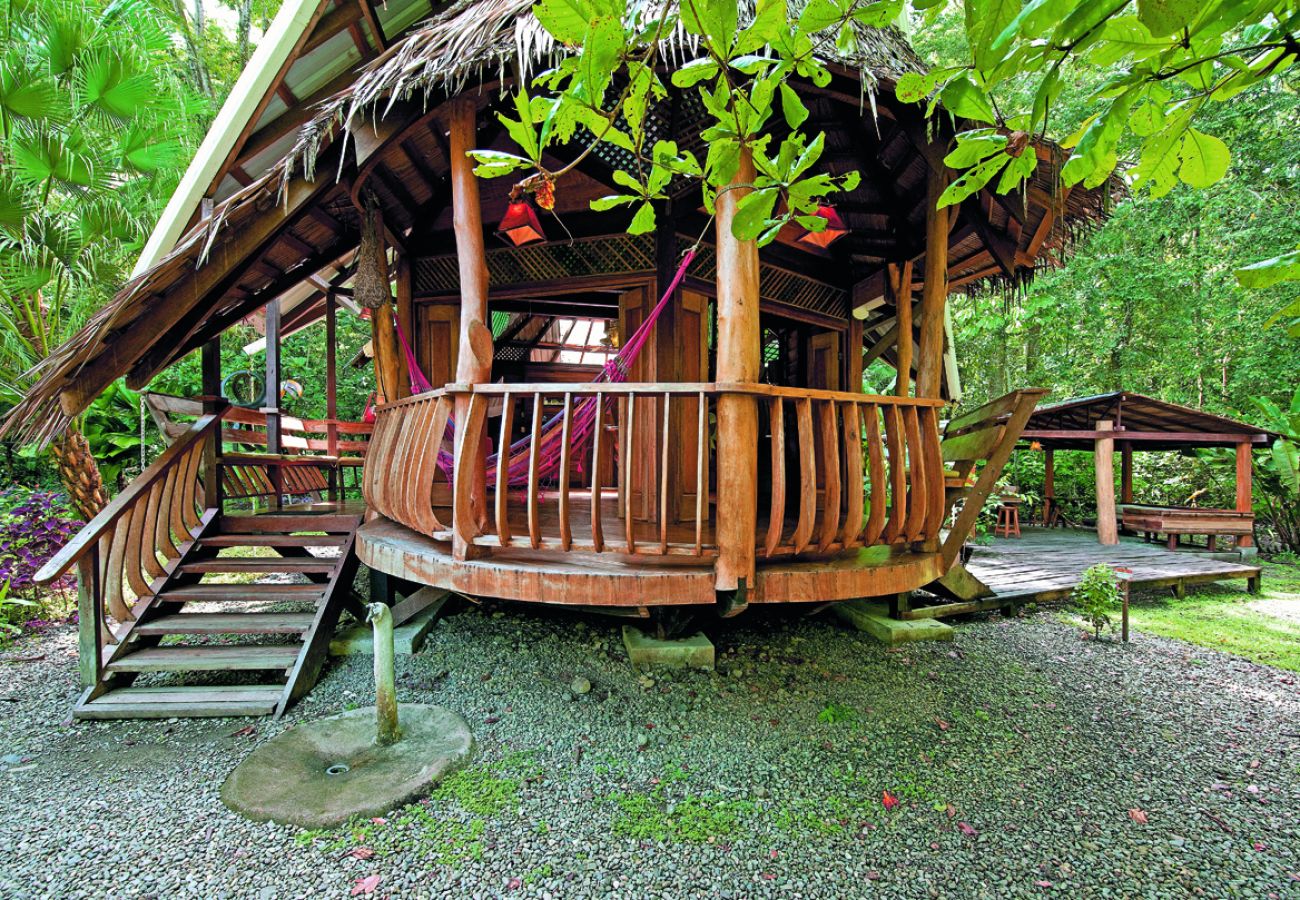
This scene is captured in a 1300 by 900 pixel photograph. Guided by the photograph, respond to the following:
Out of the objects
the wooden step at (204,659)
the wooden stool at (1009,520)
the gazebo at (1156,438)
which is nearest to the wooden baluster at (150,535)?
the wooden step at (204,659)

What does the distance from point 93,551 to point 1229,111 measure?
589 inches

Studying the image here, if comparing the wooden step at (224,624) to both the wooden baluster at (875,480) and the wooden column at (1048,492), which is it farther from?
the wooden column at (1048,492)

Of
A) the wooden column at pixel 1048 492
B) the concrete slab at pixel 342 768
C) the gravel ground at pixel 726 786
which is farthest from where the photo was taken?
the wooden column at pixel 1048 492

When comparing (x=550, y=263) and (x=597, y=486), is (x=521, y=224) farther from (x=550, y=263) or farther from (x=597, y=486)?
(x=597, y=486)

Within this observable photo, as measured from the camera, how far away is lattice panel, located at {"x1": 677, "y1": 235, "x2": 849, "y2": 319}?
3.80 m

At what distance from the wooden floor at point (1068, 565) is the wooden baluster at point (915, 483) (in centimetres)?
241

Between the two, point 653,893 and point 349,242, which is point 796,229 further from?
point 653,893

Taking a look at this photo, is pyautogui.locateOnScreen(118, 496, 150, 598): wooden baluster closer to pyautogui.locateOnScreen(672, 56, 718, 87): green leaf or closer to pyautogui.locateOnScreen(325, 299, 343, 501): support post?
pyautogui.locateOnScreen(325, 299, 343, 501): support post

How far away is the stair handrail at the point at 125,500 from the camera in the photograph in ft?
8.29

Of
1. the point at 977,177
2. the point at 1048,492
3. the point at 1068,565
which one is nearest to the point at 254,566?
the point at 977,177

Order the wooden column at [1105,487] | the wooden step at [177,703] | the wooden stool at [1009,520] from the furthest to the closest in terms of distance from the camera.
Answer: the wooden stool at [1009,520] → the wooden column at [1105,487] → the wooden step at [177,703]

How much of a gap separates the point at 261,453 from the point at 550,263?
10.4 feet

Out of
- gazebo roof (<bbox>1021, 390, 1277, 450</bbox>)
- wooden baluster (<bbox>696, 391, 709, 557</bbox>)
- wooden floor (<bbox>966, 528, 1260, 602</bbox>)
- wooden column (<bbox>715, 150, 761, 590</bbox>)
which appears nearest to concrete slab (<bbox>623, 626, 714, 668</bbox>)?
wooden column (<bbox>715, 150, 761, 590</bbox>)


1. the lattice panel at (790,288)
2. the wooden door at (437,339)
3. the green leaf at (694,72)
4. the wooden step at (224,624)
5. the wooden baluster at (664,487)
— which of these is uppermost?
the lattice panel at (790,288)
